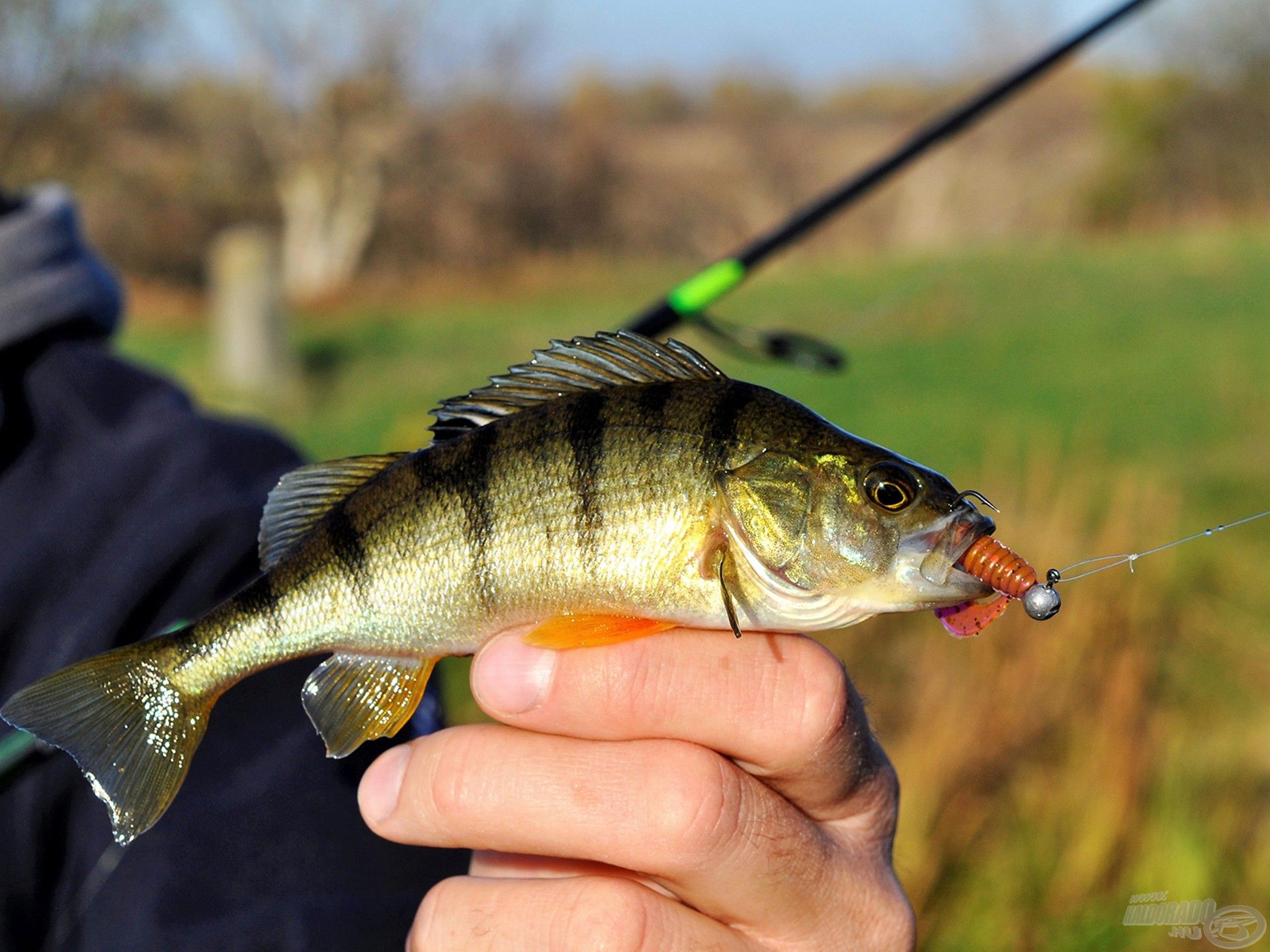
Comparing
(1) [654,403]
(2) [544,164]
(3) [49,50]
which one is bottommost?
(2) [544,164]

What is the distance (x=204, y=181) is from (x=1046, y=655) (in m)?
28.8

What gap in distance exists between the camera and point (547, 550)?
1499 mm

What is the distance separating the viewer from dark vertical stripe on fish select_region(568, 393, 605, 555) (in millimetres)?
1481

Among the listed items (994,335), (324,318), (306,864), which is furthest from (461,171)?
(306,864)

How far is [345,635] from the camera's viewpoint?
158 cm

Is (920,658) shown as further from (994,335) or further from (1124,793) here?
(994,335)

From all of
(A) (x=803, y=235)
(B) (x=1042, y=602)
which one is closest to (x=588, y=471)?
(B) (x=1042, y=602)

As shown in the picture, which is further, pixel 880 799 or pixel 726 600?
pixel 880 799

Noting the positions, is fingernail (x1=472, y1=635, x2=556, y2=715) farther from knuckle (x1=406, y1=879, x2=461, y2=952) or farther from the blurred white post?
the blurred white post

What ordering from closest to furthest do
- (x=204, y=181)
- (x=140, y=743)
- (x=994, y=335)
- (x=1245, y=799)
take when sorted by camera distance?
(x=140, y=743)
(x=1245, y=799)
(x=994, y=335)
(x=204, y=181)

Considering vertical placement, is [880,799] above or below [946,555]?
below

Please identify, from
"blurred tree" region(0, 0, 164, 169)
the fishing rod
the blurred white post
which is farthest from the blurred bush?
the fishing rod

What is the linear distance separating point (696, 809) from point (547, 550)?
430 millimetres

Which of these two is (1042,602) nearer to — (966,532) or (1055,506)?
(966,532)
